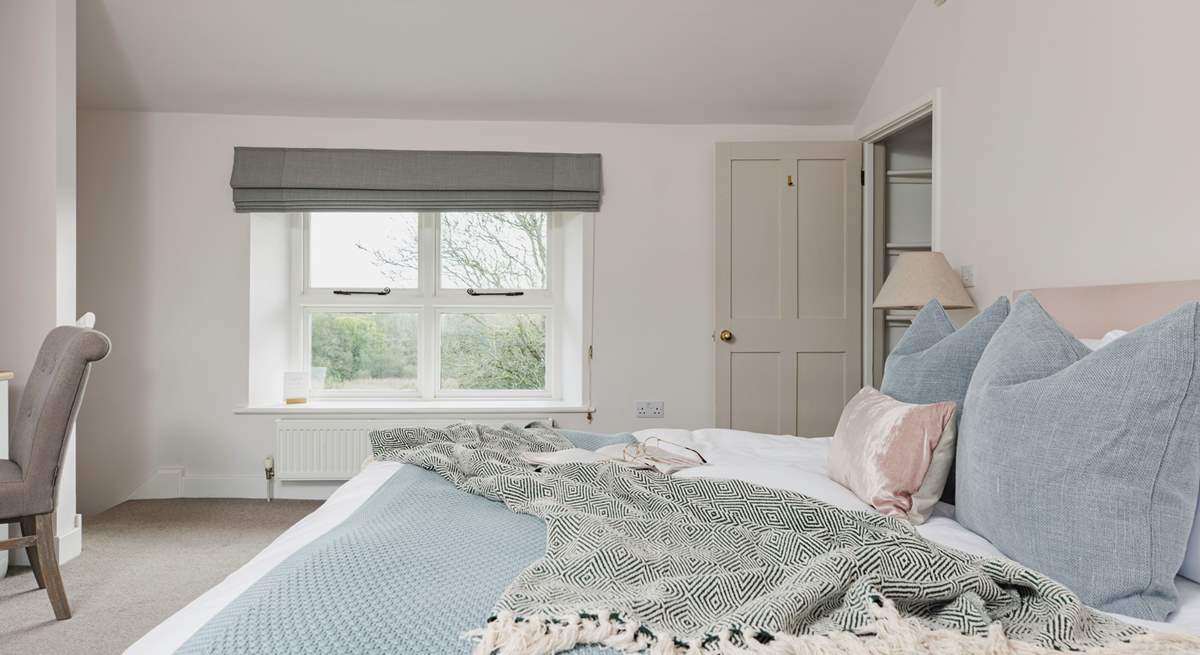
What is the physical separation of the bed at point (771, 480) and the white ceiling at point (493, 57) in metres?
1.82

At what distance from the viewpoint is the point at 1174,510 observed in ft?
3.87

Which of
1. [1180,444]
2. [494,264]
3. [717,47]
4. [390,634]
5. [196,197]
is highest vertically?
[717,47]

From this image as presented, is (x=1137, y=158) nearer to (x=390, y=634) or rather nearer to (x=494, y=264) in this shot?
(x=390, y=634)

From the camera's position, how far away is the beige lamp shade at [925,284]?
9.54 feet

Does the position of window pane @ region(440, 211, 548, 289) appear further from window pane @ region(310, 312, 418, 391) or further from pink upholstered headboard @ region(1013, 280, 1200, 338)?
pink upholstered headboard @ region(1013, 280, 1200, 338)

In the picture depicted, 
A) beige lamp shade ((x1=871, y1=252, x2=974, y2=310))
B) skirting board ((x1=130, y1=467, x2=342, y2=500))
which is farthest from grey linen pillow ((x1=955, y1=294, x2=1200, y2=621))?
skirting board ((x1=130, y1=467, x2=342, y2=500))

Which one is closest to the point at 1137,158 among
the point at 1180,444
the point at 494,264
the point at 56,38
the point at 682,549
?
the point at 1180,444

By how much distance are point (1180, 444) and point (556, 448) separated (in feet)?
4.93

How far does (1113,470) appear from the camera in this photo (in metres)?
1.20

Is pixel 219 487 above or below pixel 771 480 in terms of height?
below

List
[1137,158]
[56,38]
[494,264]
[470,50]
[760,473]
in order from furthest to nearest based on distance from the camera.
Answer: [494,264] → [470,50] → [56,38] → [1137,158] → [760,473]

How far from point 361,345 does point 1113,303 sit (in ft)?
11.8

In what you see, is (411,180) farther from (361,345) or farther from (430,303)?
(361,345)

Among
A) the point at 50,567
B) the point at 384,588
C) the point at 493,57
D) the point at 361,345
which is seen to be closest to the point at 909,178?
the point at 493,57
